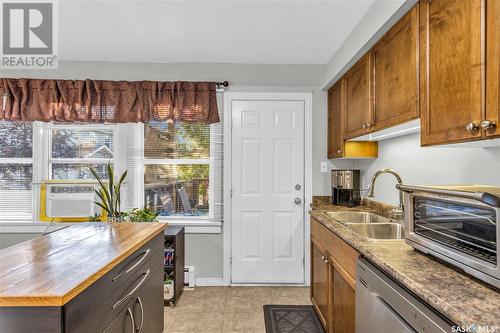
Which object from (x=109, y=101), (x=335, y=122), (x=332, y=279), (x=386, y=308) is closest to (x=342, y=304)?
(x=332, y=279)

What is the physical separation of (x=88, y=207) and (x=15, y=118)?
116 cm

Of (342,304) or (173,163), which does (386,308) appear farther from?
(173,163)

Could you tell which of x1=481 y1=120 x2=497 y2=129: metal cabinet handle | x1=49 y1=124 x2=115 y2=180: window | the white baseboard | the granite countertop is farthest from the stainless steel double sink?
x1=49 y1=124 x2=115 y2=180: window

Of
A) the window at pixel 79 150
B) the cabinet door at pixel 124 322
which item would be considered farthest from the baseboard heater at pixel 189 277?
the cabinet door at pixel 124 322

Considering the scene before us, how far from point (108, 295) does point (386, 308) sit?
1118 mm

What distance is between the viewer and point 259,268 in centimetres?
330

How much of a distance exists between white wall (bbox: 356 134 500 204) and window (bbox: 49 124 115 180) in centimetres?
280

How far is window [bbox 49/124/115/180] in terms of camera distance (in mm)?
3352

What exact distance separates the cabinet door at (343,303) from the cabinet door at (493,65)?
40.2 inches

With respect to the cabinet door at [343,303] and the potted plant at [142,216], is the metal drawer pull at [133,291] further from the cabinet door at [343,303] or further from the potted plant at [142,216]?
the potted plant at [142,216]

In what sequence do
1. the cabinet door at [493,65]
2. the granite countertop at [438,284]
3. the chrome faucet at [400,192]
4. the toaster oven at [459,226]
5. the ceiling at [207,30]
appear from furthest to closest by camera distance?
1. the ceiling at [207,30]
2. the chrome faucet at [400,192]
3. the cabinet door at [493,65]
4. the toaster oven at [459,226]
5. the granite countertop at [438,284]

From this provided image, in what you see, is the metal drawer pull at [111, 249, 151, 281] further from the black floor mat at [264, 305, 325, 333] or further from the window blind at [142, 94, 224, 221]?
the window blind at [142, 94, 224, 221]

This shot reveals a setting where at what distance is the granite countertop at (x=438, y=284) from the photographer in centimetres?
81

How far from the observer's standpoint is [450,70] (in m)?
1.29
